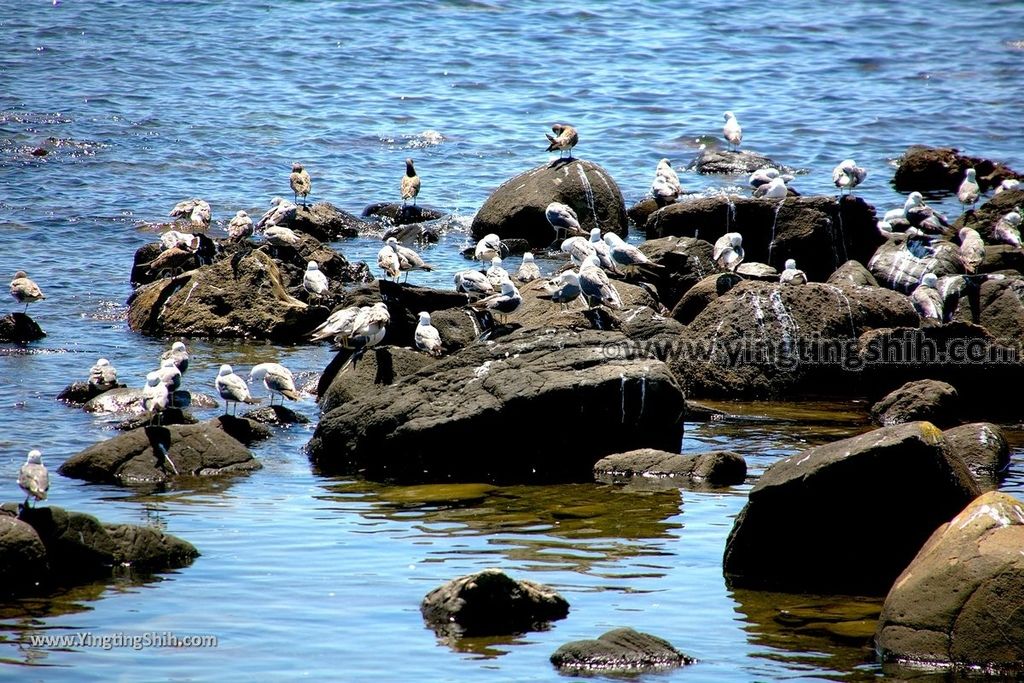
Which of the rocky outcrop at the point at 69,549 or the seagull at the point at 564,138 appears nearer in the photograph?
the rocky outcrop at the point at 69,549

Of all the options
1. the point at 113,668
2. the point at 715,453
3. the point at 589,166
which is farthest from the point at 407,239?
the point at 113,668

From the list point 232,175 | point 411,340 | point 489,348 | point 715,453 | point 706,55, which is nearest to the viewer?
point 715,453

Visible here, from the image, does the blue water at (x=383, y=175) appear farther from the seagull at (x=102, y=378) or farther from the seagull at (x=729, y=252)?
the seagull at (x=729, y=252)

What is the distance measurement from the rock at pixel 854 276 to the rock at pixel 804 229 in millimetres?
1504

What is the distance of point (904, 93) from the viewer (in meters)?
32.1

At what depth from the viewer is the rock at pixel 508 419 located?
1052 cm

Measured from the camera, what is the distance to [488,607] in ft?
23.5

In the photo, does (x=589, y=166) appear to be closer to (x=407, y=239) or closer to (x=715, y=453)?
(x=407, y=239)

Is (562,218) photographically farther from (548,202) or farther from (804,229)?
(804,229)

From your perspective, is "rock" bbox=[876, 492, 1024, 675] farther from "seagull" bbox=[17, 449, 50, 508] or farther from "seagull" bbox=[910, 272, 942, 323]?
"seagull" bbox=[910, 272, 942, 323]

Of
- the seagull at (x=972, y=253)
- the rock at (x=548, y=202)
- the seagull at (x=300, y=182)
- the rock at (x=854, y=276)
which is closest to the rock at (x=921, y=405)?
the rock at (x=854, y=276)

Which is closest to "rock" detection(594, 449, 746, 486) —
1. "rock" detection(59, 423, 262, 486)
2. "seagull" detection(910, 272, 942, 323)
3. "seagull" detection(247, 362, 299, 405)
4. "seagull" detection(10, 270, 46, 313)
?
"rock" detection(59, 423, 262, 486)

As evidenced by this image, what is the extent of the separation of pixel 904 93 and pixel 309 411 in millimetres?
23535

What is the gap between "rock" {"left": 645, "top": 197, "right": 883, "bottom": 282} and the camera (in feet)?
58.2
